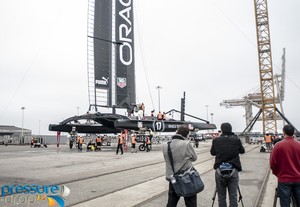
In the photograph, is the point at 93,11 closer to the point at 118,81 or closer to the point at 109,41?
the point at 109,41

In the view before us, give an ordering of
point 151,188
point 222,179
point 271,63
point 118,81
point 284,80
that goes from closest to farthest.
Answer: point 222,179, point 151,188, point 118,81, point 271,63, point 284,80

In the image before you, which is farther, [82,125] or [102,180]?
[82,125]

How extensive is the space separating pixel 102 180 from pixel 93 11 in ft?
70.8

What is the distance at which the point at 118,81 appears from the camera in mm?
26625

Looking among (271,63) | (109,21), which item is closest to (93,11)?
(109,21)

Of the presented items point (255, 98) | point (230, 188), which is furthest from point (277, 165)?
point (255, 98)

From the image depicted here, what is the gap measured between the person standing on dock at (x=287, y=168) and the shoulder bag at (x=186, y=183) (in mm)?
1263

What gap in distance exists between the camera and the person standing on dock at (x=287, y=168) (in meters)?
4.25

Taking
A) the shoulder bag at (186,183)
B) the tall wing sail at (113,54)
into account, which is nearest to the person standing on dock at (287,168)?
the shoulder bag at (186,183)

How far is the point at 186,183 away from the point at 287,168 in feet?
5.21

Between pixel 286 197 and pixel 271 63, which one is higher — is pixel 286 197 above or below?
below

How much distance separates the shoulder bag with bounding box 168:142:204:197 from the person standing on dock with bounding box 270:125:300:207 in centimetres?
126

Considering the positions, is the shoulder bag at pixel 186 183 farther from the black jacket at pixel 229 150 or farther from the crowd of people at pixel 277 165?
the black jacket at pixel 229 150

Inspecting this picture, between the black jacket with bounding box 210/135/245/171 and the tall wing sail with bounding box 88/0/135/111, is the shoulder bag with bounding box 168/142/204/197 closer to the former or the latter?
the black jacket with bounding box 210/135/245/171
